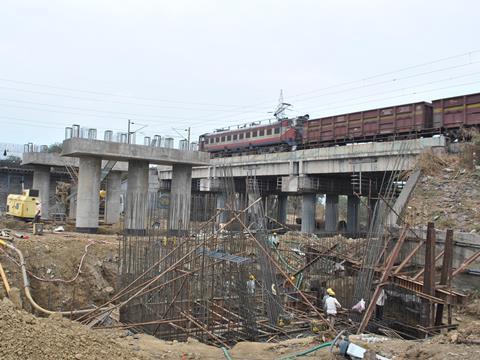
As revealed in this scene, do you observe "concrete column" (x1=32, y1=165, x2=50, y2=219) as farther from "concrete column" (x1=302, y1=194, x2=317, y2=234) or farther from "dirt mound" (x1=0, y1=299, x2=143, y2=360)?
Answer: "dirt mound" (x1=0, y1=299, x2=143, y2=360)

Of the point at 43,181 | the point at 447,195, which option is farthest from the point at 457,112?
the point at 43,181

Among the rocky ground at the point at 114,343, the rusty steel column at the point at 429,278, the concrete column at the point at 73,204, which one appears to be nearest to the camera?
the rocky ground at the point at 114,343

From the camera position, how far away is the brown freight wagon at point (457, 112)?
20.4m

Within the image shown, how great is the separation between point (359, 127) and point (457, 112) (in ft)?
20.6

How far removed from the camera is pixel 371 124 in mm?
25672

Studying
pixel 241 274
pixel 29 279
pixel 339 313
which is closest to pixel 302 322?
pixel 339 313

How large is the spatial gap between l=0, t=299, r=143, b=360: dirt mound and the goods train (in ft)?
65.3

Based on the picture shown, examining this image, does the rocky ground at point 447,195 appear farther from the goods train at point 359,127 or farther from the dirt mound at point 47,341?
the dirt mound at point 47,341

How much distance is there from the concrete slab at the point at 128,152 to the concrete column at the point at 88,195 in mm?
562

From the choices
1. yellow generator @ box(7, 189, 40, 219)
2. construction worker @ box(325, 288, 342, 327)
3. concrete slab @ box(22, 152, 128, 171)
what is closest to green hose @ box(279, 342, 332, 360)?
construction worker @ box(325, 288, 342, 327)

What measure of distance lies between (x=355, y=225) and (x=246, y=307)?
27.0m

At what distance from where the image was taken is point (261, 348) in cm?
766

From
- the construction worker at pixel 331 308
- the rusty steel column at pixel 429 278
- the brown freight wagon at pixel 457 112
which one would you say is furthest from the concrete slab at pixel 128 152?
the rusty steel column at pixel 429 278

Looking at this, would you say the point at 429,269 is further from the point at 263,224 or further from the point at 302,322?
the point at 263,224
